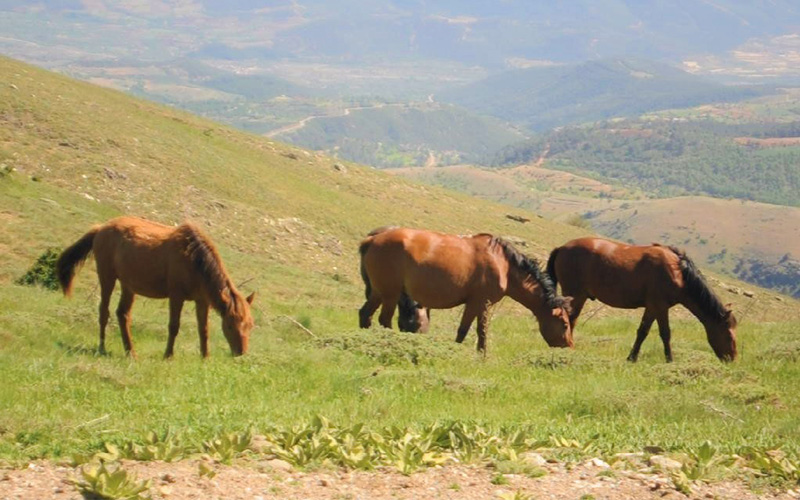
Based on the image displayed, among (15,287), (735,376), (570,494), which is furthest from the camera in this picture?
(15,287)

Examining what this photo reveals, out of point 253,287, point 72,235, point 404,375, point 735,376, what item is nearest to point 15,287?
point 72,235

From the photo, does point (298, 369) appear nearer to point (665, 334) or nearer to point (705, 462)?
point (705, 462)

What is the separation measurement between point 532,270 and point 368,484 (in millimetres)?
9280

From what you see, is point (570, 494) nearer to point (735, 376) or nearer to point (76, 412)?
point (76, 412)

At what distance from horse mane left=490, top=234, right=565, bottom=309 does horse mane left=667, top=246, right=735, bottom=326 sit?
92.0 inches

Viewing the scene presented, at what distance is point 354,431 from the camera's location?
876cm

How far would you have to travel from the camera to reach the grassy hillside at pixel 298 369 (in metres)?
9.66

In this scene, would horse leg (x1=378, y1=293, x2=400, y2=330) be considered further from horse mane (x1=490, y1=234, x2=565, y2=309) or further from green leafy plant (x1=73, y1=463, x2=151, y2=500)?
green leafy plant (x1=73, y1=463, x2=151, y2=500)

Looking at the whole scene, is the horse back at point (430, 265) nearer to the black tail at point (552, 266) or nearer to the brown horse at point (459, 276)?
the brown horse at point (459, 276)

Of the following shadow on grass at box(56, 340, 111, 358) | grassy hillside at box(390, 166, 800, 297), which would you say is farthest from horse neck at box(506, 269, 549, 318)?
grassy hillside at box(390, 166, 800, 297)

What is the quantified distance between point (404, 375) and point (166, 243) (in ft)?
13.7

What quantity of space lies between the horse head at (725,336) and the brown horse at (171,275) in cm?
828

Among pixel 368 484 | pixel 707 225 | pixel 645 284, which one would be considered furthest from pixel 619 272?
pixel 707 225

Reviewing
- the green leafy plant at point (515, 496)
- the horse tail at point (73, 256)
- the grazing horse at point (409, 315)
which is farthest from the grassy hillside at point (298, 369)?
the green leafy plant at point (515, 496)
